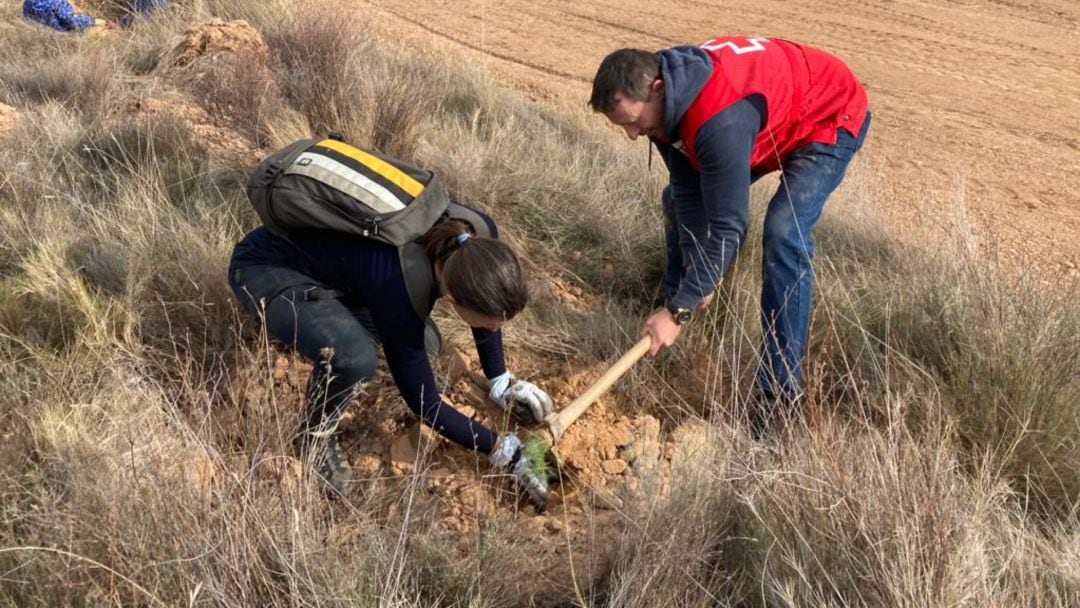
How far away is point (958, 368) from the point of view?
255cm

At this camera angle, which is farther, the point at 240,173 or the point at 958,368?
the point at 240,173

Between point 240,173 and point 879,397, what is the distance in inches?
118

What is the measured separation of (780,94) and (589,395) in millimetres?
1128

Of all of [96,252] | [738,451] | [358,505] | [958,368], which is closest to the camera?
[738,451]

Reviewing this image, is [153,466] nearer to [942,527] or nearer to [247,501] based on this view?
[247,501]

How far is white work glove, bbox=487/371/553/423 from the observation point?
268cm

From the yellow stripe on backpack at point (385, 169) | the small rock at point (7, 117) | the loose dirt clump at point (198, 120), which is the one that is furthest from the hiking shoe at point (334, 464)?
the small rock at point (7, 117)

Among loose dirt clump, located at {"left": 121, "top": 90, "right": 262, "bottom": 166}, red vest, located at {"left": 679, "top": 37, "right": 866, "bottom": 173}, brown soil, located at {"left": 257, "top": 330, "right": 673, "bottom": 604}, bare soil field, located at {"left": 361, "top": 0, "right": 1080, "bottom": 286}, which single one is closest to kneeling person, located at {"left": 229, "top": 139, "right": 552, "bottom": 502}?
brown soil, located at {"left": 257, "top": 330, "right": 673, "bottom": 604}

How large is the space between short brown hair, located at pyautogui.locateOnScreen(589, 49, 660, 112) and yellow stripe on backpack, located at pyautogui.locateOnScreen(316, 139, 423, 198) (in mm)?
593

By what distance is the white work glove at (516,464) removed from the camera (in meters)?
2.39

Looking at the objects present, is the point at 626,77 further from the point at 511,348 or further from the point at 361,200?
the point at 511,348

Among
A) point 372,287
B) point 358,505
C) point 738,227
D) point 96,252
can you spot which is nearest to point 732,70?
point 738,227

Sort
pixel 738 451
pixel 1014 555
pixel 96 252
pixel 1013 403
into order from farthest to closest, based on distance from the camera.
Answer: pixel 96 252, pixel 1013 403, pixel 738 451, pixel 1014 555

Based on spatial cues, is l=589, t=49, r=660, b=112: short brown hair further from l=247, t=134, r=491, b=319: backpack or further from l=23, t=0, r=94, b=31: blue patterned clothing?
l=23, t=0, r=94, b=31: blue patterned clothing
